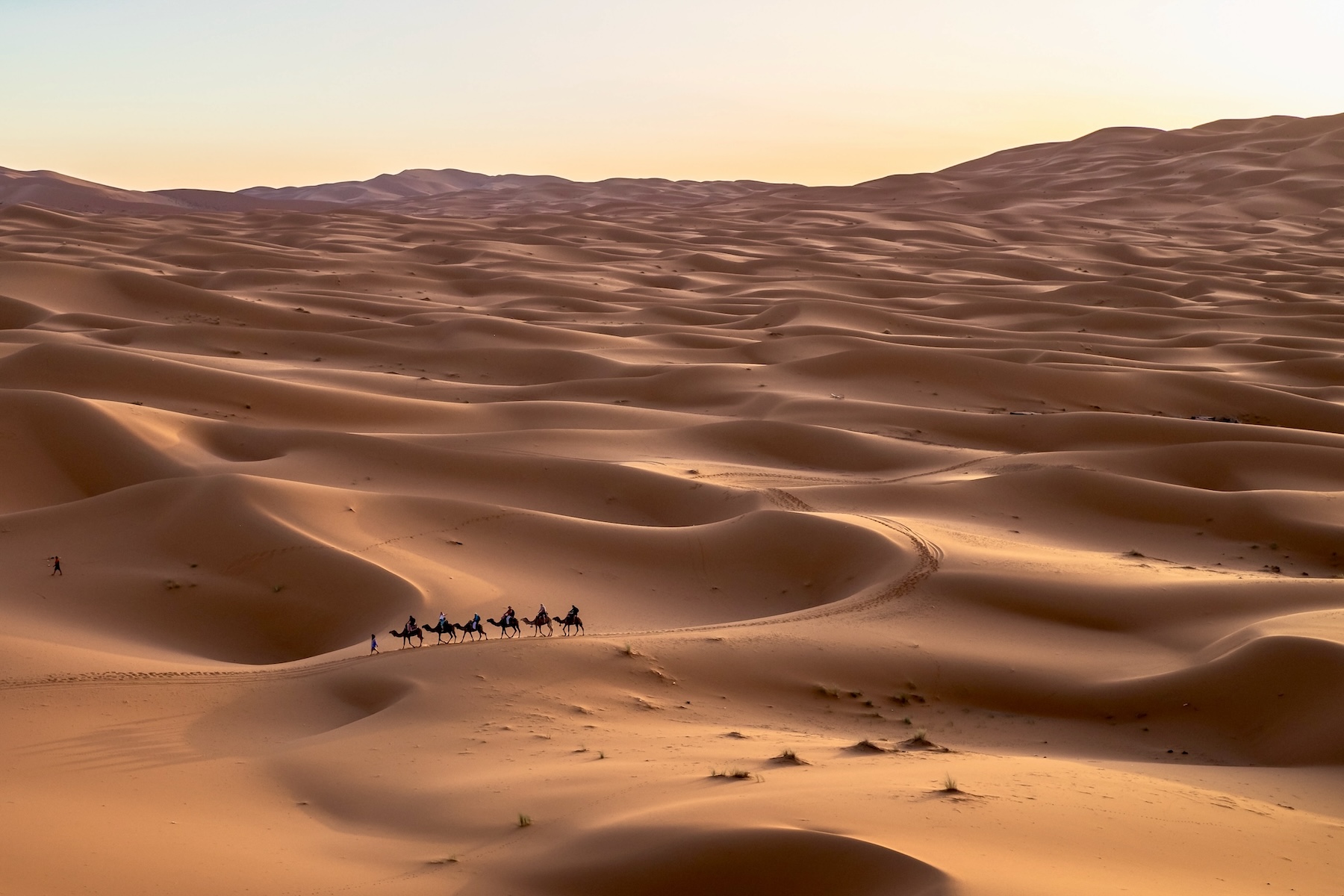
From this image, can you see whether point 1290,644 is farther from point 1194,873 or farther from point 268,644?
point 268,644

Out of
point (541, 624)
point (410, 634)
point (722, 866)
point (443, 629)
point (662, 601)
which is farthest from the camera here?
point (662, 601)

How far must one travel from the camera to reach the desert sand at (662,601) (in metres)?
5.17

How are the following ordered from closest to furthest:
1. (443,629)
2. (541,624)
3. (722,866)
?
(722,866), (443,629), (541,624)

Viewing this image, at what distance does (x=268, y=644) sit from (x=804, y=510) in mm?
5431

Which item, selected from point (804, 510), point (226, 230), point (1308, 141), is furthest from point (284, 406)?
point (1308, 141)

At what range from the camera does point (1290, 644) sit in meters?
7.89

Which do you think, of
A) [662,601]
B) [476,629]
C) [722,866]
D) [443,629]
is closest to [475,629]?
[476,629]

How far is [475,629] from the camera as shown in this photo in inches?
333

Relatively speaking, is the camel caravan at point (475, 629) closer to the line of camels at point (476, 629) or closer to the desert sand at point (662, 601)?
the line of camels at point (476, 629)

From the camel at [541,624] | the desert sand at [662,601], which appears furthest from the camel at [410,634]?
the camel at [541,624]

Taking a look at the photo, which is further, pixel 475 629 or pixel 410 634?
pixel 475 629

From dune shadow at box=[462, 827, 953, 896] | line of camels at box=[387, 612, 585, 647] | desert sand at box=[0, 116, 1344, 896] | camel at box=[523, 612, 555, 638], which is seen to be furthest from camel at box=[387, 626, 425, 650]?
dune shadow at box=[462, 827, 953, 896]

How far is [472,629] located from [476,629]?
0.12 ft

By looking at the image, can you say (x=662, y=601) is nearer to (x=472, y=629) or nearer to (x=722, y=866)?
(x=472, y=629)
